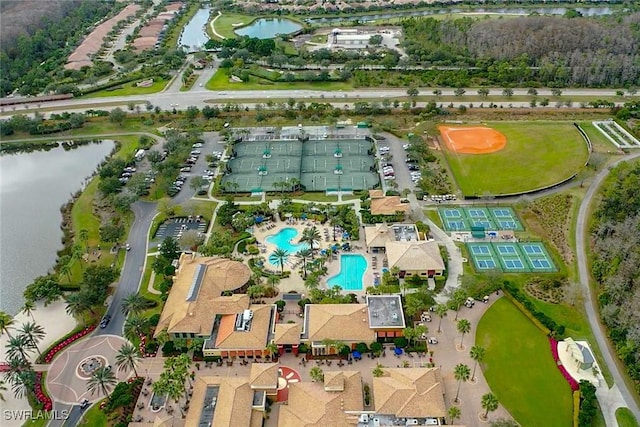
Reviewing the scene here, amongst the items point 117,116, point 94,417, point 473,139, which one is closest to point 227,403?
point 94,417

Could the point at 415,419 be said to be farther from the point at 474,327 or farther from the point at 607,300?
the point at 607,300

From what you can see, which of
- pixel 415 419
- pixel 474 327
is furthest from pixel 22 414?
pixel 474 327

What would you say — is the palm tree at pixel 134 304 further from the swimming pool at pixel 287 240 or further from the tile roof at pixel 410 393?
the tile roof at pixel 410 393

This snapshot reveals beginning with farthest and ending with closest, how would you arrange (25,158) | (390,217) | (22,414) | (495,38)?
(495,38) → (25,158) → (390,217) → (22,414)

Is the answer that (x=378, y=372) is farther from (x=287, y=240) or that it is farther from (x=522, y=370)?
(x=287, y=240)

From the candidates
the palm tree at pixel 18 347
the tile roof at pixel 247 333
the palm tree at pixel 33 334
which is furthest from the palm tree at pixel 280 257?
the palm tree at pixel 18 347

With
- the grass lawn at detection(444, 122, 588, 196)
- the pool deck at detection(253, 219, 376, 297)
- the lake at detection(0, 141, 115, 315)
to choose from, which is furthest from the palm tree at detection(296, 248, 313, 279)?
the lake at detection(0, 141, 115, 315)
